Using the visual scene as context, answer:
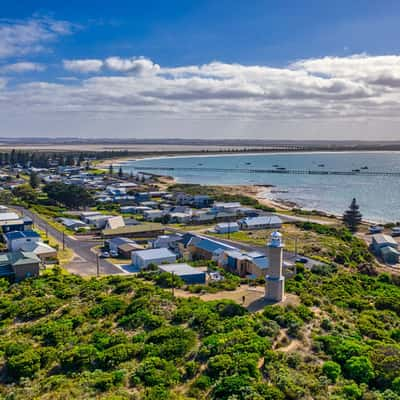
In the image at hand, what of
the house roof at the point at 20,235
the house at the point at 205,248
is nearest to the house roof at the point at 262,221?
the house at the point at 205,248

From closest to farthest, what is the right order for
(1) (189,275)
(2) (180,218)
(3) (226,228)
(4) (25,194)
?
(1) (189,275)
(3) (226,228)
(2) (180,218)
(4) (25,194)

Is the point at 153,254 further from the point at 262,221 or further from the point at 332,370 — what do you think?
the point at 262,221

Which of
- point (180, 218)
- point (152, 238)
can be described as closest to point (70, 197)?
point (180, 218)

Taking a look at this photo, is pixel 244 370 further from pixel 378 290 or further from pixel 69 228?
pixel 69 228

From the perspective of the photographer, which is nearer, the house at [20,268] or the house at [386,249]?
the house at [20,268]

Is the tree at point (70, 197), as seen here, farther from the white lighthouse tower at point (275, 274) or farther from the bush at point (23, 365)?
the bush at point (23, 365)

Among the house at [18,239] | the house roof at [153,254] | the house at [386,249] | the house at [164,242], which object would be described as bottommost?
the house at [386,249]

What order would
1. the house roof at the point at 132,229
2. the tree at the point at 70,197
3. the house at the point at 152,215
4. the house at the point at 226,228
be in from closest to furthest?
the house roof at the point at 132,229 < the house at the point at 226,228 < the house at the point at 152,215 < the tree at the point at 70,197

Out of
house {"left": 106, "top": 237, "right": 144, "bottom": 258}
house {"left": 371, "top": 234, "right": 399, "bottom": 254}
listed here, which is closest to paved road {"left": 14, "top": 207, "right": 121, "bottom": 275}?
house {"left": 106, "top": 237, "right": 144, "bottom": 258}
